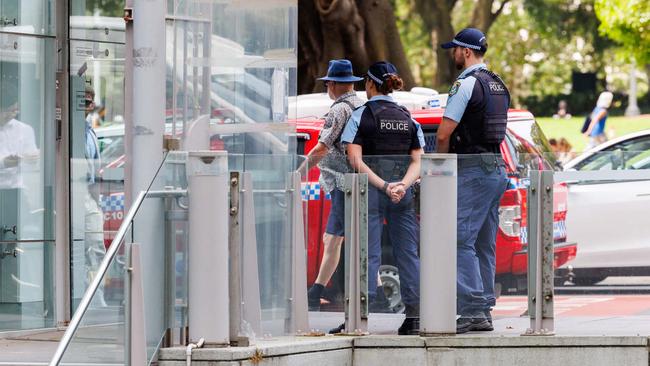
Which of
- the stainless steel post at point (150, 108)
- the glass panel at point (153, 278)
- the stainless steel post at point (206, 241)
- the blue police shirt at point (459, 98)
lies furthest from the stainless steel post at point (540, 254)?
the stainless steel post at point (150, 108)

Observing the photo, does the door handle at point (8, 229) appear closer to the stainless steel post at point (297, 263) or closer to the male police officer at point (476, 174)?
the stainless steel post at point (297, 263)

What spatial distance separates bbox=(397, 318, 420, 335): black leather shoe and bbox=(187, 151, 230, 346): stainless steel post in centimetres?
156

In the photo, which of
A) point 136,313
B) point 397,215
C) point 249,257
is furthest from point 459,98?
point 136,313

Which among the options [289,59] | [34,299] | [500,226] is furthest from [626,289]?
[34,299]

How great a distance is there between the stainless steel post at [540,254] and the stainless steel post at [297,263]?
1423mm

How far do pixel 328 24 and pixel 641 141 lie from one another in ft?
22.2

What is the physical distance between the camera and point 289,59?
9000mm

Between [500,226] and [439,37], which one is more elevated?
[439,37]

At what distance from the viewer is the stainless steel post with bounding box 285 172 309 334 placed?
355 inches

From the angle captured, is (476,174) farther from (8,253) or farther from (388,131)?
(8,253)

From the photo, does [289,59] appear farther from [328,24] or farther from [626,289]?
[328,24]

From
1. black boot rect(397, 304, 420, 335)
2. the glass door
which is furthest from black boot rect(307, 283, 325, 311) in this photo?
the glass door

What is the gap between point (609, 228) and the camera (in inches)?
358

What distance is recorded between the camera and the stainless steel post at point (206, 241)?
7.93 meters
